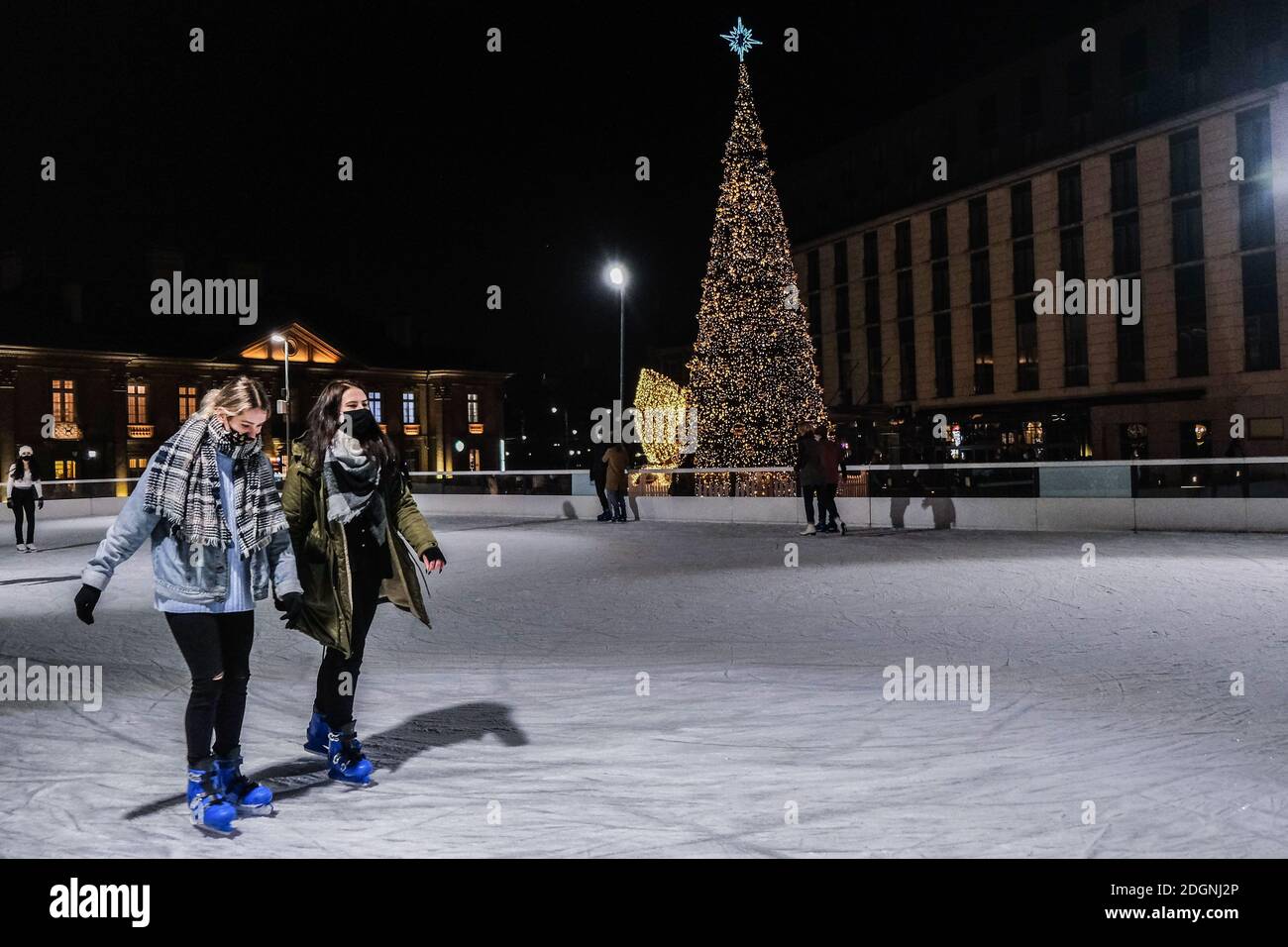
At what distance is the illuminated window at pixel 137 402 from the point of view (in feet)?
178

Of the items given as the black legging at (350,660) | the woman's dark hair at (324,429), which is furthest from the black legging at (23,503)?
the woman's dark hair at (324,429)

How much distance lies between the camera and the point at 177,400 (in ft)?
183

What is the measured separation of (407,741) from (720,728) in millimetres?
1568

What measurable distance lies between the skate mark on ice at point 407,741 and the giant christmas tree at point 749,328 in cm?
1995

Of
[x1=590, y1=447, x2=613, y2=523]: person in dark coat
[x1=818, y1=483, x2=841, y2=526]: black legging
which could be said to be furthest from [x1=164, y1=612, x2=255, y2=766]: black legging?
[x1=590, y1=447, x2=613, y2=523]: person in dark coat

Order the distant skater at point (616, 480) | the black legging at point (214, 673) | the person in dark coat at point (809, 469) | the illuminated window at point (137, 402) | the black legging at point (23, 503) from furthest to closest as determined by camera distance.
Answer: the illuminated window at point (137, 402), the distant skater at point (616, 480), the person in dark coat at point (809, 469), the black legging at point (23, 503), the black legging at point (214, 673)

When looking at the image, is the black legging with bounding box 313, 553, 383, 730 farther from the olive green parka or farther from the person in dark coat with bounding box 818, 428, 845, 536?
the person in dark coat with bounding box 818, 428, 845, 536

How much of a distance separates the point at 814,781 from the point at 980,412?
148ft

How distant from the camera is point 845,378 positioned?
183ft

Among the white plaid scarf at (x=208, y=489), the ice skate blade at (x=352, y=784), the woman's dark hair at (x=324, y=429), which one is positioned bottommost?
the ice skate blade at (x=352, y=784)

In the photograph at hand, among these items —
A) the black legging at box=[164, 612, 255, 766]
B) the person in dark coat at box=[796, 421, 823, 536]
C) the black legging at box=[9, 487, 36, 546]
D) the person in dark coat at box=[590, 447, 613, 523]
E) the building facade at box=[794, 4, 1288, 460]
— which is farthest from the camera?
the building facade at box=[794, 4, 1288, 460]

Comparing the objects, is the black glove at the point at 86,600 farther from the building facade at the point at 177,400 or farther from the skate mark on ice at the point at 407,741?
the building facade at the point at 177,400

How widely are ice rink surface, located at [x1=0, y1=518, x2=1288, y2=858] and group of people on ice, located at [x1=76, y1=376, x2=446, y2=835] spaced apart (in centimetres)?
36

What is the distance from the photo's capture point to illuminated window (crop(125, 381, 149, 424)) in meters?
54.1
